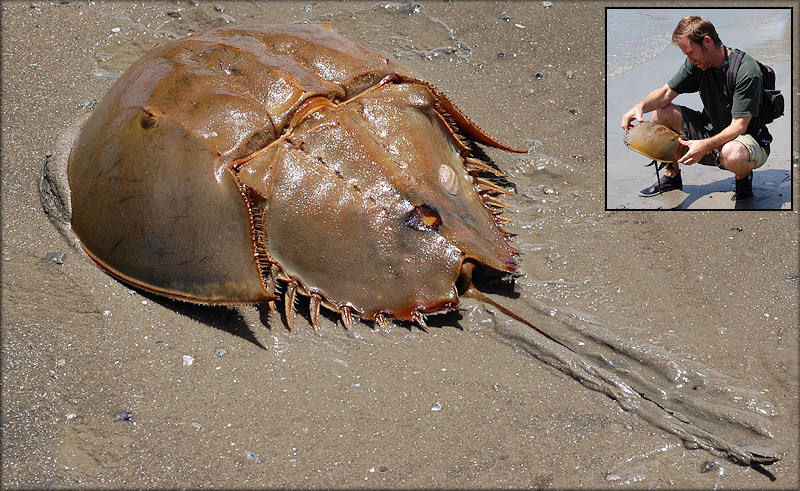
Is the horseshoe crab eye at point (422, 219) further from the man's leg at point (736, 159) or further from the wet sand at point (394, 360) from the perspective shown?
the man's leg at point (736, 159)

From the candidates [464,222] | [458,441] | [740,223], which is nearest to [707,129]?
[740,223]

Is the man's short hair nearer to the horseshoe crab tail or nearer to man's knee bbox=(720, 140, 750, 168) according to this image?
man's knee bbox=(720, 140, 750, 168)

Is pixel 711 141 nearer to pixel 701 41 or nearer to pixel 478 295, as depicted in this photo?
pixel 701 41

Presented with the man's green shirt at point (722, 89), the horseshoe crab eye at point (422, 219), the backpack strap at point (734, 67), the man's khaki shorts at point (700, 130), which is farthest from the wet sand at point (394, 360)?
the backpack strap at point (734, 67)

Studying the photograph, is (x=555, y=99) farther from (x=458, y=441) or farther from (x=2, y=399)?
(x=2, y=399)

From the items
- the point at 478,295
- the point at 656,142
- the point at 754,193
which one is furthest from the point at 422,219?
the point at 754,193
